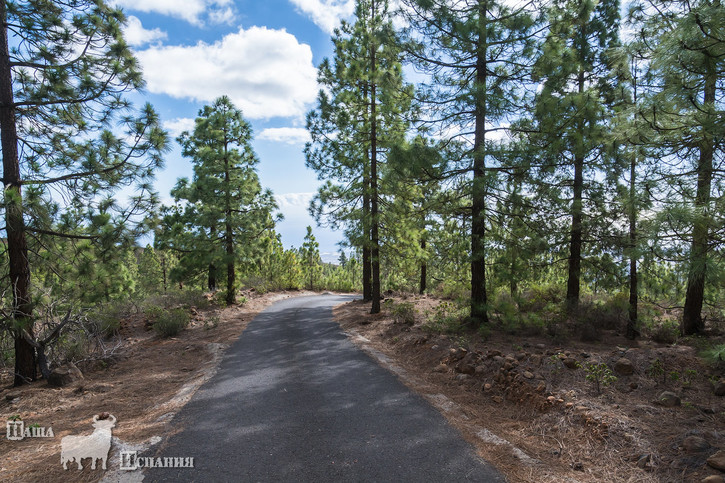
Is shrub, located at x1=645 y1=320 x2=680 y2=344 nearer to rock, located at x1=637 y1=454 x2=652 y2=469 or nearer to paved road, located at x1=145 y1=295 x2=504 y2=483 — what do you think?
rock, located at x1=637 y1=454 x2=652 y2=469

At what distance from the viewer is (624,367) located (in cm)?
520

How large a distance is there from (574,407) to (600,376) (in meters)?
0.96

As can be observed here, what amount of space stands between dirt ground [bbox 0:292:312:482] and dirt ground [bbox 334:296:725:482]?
3786mm

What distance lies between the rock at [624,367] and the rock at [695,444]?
184 cm

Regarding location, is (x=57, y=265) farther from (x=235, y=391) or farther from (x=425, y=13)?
(x=425, y=13)

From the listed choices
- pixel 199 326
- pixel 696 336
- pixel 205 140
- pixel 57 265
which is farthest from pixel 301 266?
pixel 696 336

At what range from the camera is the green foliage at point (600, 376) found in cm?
484

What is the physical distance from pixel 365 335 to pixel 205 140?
1210cm

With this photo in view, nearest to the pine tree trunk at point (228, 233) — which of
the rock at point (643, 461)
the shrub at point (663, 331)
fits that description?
the shrub at point (663, 331)

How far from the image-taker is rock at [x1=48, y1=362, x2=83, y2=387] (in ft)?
21.6

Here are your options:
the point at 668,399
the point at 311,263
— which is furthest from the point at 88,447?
the point at 311,263

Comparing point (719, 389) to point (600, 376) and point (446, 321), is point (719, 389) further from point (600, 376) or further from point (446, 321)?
point (446, 321)

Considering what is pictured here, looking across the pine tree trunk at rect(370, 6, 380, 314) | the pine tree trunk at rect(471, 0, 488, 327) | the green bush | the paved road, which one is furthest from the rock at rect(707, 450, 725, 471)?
the green bush

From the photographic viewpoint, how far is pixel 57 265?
7477 mm
